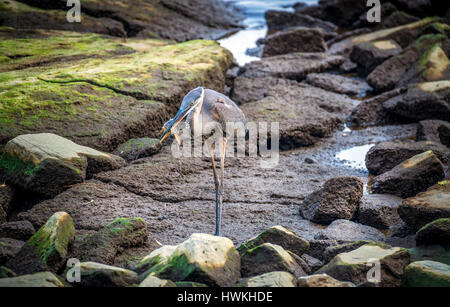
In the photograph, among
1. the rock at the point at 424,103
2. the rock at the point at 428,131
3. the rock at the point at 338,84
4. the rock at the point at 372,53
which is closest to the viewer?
the rock at the point at 428,131

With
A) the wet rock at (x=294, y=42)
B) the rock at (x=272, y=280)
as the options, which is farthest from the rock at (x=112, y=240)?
the wet rock at (x=294, y=42)

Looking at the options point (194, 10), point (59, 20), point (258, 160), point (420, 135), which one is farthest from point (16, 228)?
point (194, 10)

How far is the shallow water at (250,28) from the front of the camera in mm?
9074

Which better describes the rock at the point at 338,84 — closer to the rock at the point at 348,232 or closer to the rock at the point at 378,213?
the rock at the point at 378,213

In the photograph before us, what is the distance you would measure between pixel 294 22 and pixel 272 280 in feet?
30.6

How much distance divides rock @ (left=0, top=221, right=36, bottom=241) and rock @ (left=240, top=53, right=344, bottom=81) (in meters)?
4.67

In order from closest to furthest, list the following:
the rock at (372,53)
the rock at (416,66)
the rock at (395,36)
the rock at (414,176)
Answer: the rock at (414,176) < the rock at (416,66) < the rock at (372,53) < the rock at (395,36)

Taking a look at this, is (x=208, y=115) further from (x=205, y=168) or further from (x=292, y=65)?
(x=292, y=65)

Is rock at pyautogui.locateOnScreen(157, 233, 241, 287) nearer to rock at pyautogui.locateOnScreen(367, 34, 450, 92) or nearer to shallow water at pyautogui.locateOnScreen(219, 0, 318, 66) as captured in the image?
rock at pyautogui.locateOnScreen(367, 34, 450, 92)

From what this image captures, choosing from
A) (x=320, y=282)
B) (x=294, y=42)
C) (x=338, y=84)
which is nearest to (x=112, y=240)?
(x=320, y=282)

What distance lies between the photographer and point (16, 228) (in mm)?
2990

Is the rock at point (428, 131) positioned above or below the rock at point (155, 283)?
above

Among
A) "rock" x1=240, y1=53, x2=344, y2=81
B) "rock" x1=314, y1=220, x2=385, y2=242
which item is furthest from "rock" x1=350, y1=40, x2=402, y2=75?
"rock" x1=314, y1=220, x2=385, y2=242

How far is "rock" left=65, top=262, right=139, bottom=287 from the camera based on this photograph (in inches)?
94.8
